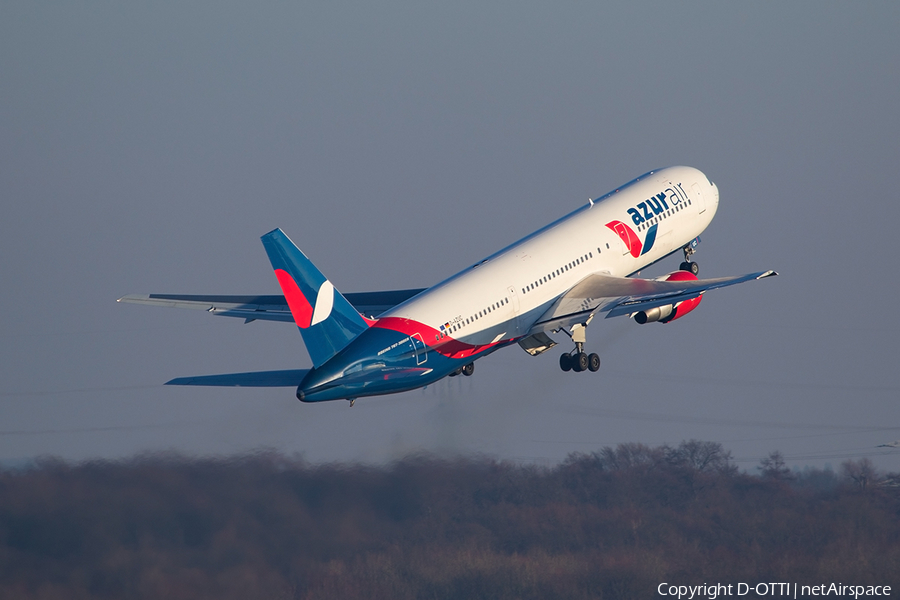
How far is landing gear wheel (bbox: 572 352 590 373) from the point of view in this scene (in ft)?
181

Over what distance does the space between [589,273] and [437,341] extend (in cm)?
1004

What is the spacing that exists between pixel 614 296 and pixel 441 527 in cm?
2290

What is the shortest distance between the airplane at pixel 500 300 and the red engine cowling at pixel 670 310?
55 mm

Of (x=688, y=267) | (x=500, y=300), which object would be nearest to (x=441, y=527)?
(x=688, y=267)

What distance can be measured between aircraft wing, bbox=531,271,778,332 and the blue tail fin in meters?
9.54

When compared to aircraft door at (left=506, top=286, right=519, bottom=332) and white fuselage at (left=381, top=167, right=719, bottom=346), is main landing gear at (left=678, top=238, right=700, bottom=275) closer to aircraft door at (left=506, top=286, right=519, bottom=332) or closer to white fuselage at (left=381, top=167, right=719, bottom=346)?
white fuselage at (left=381, top=167, right=719, bottom=346)

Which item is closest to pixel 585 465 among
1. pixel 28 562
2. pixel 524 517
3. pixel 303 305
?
pixel 524 517

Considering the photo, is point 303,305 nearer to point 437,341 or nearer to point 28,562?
point 437,341

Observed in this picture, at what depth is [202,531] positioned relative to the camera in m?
63.9

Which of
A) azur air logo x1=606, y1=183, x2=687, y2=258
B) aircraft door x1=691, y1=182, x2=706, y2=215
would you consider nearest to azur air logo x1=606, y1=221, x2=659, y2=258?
azur air logo x1=606, y1=183, x2=687, y2=258

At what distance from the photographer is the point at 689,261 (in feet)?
210

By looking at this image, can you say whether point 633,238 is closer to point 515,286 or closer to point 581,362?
point 581,362

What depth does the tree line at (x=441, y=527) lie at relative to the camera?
6238cm

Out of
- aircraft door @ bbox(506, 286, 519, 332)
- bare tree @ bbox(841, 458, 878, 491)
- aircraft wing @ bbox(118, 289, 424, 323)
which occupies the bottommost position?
bare tree @ bbox(841, 458, 878, 491)
